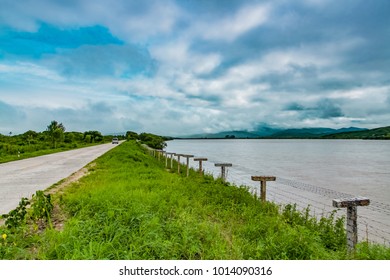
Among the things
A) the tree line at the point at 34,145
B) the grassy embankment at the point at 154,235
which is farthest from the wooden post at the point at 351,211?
the tree line at the point at 34,145

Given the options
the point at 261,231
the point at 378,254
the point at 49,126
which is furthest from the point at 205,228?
the point at 49,126

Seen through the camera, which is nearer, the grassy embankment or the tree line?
the grassy embankment

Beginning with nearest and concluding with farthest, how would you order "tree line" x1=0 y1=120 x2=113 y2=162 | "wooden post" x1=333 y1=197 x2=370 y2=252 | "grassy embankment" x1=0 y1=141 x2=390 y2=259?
"grassy embankment" x1=0 y1=141 x2=390 y2=259, "wooden post" x1=333 y1=197 x2=370 y2=252, "tree line" x1=0 y1=120 x2=113 y2=162

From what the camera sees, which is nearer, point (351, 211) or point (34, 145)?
point (351, 211)

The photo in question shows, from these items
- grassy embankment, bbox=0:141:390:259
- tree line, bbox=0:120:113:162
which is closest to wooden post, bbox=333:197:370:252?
grassy embankment, bbox=0:141:390:259

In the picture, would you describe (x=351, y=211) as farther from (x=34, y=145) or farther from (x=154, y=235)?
(x=34, y=145)

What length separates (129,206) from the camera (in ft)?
21.6

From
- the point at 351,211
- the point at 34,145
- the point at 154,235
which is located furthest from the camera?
the point at 34,145

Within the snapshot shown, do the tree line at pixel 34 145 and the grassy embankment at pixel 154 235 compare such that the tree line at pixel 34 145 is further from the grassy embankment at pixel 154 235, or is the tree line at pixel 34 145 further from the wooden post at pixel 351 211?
the wooden post at pixel 351 211

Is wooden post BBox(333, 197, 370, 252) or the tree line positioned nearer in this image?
wooden post BBox(333, 197, 370, 252)

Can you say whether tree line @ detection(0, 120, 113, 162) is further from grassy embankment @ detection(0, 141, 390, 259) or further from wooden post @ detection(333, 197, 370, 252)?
wooden post @ detection(333, 197, 370, 252)

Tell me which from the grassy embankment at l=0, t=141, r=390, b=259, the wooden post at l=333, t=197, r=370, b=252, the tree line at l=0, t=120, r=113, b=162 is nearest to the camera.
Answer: the grassy embankment at l=0, t=141, r=390, b=259

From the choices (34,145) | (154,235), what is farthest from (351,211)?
(34,145)
